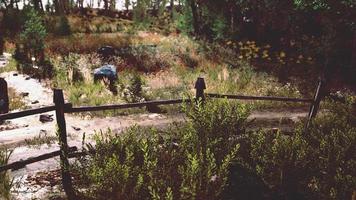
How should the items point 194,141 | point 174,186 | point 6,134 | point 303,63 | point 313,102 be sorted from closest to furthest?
1. point 174,186
2. point 194,141
3. point 313,102
4. point 6,134
5. point 303,63

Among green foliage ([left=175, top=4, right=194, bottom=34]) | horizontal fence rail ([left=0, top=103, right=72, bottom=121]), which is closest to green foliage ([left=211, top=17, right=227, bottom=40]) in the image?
green foliage ([left=175, top=4, right=194, bottom=34])

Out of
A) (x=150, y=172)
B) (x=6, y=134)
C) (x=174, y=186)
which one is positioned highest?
(x=150, y=172)

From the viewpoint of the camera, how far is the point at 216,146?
216 inches

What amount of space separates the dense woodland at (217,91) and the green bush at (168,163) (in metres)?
0.02

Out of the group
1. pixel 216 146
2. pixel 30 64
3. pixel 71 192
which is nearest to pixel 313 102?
pixel 216 146

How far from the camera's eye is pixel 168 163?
15.8 ft

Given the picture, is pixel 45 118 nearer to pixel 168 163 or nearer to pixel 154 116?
pixel 154 116

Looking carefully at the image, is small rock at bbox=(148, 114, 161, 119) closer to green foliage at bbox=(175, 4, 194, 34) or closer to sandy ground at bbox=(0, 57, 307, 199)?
sandy ground at bbox=(0, 57, 307, 199)

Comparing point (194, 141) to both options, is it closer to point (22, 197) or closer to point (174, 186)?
point (174, 186)

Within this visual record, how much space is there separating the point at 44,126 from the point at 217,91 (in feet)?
19.0

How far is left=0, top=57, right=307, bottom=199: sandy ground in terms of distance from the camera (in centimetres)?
622

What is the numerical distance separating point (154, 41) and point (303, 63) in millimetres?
9520

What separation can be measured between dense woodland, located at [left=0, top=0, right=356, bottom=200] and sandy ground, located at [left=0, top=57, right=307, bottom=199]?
36 centimetres

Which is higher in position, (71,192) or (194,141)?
(194,141)
